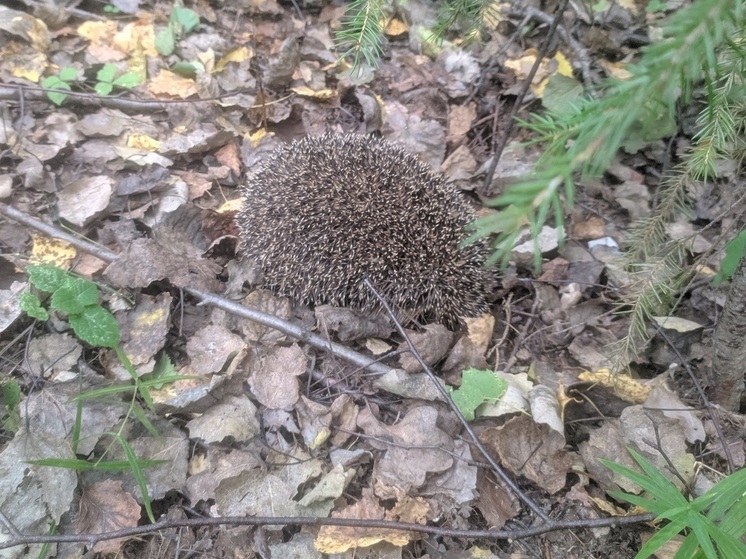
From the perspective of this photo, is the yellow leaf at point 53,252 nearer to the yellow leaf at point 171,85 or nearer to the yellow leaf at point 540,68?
the yellow leaf at point 171,85

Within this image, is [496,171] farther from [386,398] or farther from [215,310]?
[215,310]

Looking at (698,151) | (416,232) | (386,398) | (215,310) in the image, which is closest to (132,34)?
(215,310)

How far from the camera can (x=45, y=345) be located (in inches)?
111

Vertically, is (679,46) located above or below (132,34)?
above

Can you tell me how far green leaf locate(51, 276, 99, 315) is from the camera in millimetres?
2551

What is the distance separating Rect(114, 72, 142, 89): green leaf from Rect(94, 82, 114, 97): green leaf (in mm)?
66

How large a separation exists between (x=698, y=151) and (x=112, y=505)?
3319 mm

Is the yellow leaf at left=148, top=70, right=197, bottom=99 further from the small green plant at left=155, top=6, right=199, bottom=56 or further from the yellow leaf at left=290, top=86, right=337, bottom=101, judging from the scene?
the yellow leaf at left=290, top=86, right=337, bottom=101

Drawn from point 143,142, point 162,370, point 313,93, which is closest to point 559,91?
point 313,93

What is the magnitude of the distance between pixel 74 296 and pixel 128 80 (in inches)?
104

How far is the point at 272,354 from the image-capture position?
305 centimetres

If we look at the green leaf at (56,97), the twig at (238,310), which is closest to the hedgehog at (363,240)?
the twig at (238,310)

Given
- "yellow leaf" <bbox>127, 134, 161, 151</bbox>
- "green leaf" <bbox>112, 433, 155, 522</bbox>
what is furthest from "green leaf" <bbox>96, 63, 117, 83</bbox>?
"green leaf" <bbox>112, 433, 155, 522</bbox>

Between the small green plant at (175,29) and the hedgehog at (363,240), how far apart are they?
2.35 metres
